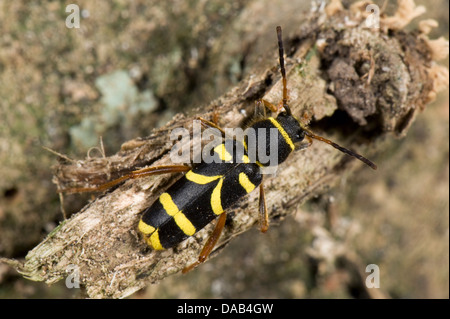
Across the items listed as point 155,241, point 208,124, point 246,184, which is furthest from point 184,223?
point 208,124

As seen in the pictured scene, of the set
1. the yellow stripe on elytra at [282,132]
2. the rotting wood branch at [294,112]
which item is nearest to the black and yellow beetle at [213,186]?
the yellow stripe on elytra at [282,132]

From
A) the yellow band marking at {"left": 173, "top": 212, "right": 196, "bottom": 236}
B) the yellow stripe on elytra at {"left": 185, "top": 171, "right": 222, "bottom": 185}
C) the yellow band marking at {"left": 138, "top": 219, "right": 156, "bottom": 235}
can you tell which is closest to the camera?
the yellow band marking at {"left": 138, "top": 219, "right": 156, "bottom": 235}

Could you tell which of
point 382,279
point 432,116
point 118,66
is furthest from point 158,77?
point 382,279

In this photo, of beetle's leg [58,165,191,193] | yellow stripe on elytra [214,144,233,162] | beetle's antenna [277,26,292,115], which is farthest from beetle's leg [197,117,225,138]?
beetle's antenna [277,26,292,115]

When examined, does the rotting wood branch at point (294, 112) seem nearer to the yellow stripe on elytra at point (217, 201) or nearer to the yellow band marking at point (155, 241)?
the yellow band marking at point (155, 241)

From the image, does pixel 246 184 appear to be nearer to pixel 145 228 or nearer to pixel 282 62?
pixel 145 228

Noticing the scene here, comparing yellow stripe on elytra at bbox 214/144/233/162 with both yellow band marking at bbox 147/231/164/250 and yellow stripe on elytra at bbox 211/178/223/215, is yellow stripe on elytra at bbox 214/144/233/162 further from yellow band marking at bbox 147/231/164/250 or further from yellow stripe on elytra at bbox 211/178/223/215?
yellow band marking at bbox 147/231/164/250

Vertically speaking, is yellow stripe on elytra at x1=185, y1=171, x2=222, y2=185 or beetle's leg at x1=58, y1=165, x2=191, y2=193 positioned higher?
beetle's leg at x1=58, y1=165, x2=191, y2=193

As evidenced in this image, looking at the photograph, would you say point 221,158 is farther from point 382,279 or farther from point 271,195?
point 382,279
